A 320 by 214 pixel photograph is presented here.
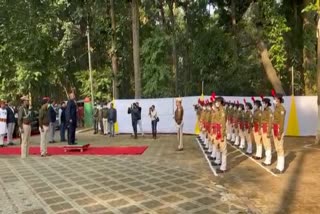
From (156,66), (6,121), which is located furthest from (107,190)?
(156,66)

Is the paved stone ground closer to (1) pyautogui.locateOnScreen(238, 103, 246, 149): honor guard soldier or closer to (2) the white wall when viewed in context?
(1) pyautogui.locateOnScreen(238, 103, 246, 149): honor guard soldier

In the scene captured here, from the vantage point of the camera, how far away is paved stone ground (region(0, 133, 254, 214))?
7402 mm

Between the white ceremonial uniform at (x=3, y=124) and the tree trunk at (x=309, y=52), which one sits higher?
the tree trunk at (x=309, y=52)

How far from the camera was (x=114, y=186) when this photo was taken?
29.6ft

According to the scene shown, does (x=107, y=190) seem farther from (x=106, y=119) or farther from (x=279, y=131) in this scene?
(x=106, y=119)

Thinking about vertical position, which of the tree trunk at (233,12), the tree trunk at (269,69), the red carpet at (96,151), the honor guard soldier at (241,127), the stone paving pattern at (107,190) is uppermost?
the tree trunk at (233,12)

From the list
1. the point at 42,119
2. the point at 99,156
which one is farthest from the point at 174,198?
the point at 42,119

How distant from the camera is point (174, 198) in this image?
7.88m

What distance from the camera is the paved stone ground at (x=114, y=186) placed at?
740 cm

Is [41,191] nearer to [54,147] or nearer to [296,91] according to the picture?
[54,147]

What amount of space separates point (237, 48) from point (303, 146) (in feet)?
39.9

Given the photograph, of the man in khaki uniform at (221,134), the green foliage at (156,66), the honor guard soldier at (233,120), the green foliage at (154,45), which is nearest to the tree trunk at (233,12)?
the green foliage at (154,45)

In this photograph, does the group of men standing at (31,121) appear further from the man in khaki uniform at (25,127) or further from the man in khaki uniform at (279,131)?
the man in khaki uniform at (279,131)

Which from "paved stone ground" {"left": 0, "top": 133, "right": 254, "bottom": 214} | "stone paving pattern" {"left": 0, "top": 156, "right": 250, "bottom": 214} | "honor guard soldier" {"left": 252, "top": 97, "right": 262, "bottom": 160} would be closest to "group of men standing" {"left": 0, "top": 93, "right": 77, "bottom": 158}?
"paved stone ground" {"left": 0, "top": 133, "right": 254, "bottom": 214}
